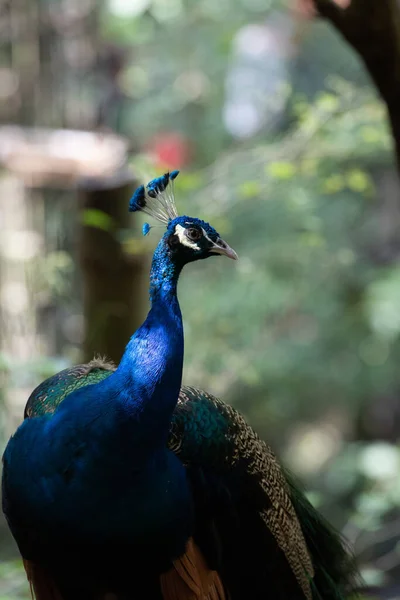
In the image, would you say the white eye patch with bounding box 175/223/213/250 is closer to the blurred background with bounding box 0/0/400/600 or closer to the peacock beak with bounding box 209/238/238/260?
the peacock beak with bounding box 209/238/238/260

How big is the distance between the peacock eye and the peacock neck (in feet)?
0.20

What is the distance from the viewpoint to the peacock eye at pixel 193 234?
5.18 feet

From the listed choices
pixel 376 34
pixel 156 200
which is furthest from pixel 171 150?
pixel 156 200

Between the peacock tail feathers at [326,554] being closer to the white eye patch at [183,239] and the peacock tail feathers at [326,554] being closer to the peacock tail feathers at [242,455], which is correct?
the peacock tail feathers at [242,455]

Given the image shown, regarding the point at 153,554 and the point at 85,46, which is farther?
A: the point at 85,46

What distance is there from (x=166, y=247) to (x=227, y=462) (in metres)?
0.58

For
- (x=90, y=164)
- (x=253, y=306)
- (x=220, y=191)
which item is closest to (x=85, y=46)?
(x=90, y=164)

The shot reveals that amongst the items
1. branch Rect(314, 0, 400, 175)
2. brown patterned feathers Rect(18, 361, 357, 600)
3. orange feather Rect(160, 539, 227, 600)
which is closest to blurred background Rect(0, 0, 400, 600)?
branch Rect(314, 0, 400, 175)

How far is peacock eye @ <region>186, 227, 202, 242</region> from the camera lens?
158cm

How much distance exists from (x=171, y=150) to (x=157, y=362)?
109 inches

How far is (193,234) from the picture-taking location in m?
1.58

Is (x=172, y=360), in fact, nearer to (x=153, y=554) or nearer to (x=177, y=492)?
(x=177, y=492)

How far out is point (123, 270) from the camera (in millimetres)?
2875

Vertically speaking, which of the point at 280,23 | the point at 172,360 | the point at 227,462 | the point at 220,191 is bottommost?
the point at 227,462
